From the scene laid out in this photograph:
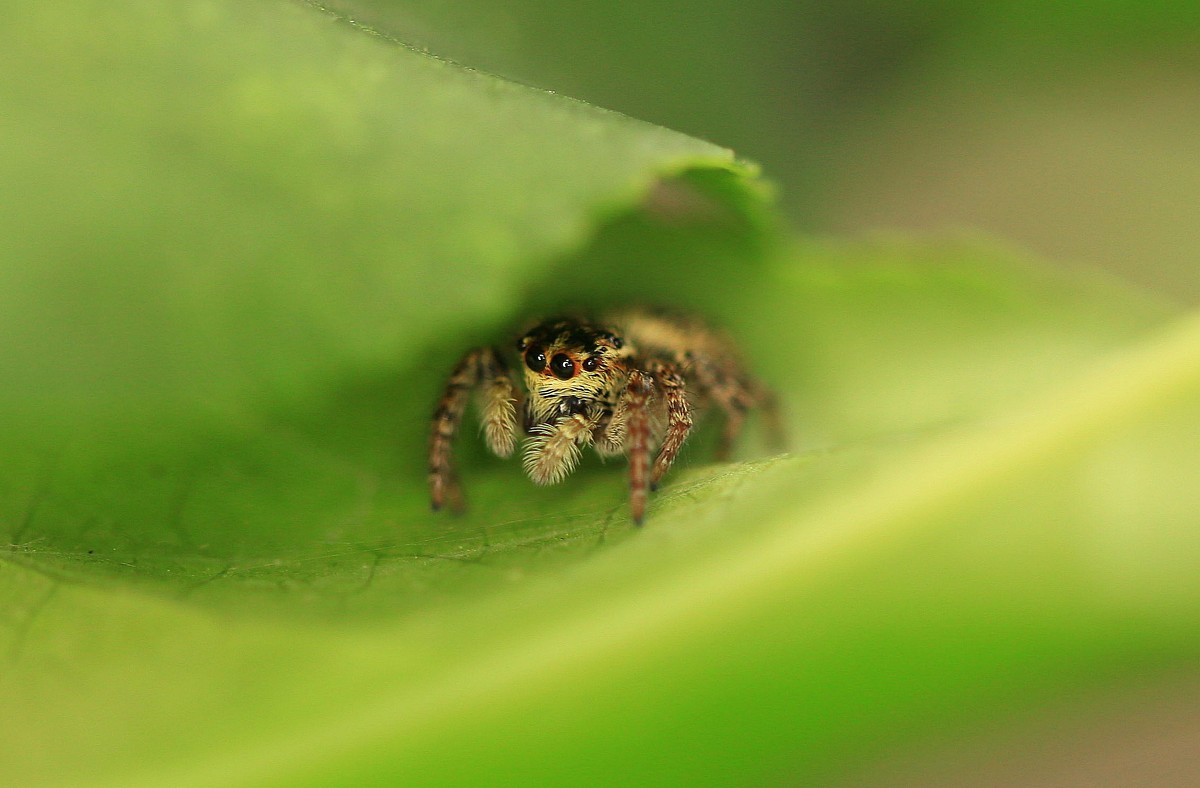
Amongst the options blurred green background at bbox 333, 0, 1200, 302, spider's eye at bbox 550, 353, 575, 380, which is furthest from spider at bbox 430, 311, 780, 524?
blurred green background at bbox 333, 0, 1200, 302

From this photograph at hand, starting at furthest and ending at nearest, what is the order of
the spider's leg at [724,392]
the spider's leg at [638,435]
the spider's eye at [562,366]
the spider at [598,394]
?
1. the spider's leg at [724,392]
2. the spider's eye at [562,366]
3. the spider at [598,394]
4. the spider's leg at [638,435]

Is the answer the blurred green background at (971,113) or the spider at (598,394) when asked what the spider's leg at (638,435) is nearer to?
the spider at (598,394)

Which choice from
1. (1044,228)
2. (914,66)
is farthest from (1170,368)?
(914,66)

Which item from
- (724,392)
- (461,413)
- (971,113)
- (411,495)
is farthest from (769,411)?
(971,113)

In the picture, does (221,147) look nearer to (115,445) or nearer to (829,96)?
(115,445)

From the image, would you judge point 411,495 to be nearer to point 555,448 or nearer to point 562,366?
point 555,448

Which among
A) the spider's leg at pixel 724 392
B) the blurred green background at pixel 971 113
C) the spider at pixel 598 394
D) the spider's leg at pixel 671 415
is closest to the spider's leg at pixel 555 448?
the spider at pixel 598 394

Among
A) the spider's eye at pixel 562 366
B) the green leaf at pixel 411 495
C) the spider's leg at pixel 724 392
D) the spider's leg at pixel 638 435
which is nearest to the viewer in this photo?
the green leaf at pixel 411 495
